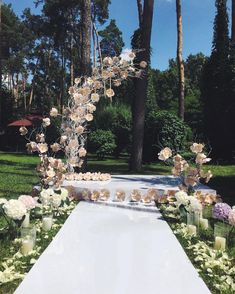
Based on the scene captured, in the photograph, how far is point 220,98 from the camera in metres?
13.7

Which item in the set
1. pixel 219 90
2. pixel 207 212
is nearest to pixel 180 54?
pixel 219 90

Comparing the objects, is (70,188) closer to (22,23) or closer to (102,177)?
(102,177)

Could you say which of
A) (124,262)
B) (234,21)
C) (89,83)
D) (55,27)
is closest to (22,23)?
(55,27)

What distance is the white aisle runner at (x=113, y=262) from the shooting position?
3.15 metres

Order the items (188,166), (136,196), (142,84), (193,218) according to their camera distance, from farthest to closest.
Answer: (142,84), (136,196), (188,166), (193,218)

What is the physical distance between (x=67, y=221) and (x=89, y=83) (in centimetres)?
310

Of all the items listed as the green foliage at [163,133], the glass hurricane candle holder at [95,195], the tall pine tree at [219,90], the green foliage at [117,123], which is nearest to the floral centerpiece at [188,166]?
the glass hurricane candle holder at [95,195]

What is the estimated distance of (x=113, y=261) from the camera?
3.76 meters

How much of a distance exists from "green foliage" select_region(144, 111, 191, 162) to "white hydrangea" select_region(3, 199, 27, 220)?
349 inches

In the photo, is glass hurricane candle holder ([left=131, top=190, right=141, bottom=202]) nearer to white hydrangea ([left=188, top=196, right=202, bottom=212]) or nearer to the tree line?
white hydrangea ([left=188, top=196, right=202, bottom=212])

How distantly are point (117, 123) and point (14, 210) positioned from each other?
14.2 metres

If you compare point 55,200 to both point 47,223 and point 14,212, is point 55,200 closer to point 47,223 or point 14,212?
point 47,223

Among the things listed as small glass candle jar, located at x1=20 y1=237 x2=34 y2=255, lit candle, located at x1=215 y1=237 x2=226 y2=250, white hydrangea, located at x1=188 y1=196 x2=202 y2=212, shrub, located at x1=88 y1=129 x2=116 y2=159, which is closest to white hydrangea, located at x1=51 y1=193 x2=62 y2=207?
small glass candle jar, located at x1=20 y1=237 x2=34 y2=255

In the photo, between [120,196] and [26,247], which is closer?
[26,247]
